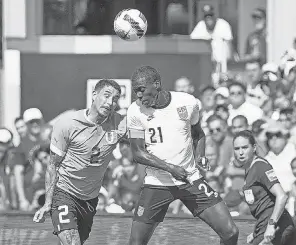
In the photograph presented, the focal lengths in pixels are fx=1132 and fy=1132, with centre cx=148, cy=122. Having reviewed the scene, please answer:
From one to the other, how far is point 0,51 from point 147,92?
31.8ft

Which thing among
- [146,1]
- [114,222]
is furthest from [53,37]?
[114,222]

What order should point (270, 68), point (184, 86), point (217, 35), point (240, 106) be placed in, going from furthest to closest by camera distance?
point (217, 35)
point (270, 68)
point (184, 86)
point (240, 106)

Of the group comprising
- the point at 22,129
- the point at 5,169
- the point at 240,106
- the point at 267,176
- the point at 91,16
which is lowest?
the point at 5,169

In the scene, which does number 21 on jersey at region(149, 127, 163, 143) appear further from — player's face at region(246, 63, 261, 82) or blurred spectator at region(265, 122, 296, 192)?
player's face at region(246, 63, 261, 82)

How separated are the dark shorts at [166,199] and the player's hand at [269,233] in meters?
0.54

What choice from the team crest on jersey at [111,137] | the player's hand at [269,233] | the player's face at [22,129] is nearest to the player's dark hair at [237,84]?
the player's face at [22,129]

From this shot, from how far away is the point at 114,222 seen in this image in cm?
1380

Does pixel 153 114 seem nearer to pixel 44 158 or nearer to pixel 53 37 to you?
pixel 44 158

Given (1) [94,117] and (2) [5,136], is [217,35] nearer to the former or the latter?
(2) [5,136]

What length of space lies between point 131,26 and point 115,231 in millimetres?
2801

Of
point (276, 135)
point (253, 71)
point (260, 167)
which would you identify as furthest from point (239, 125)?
point (260, 167)

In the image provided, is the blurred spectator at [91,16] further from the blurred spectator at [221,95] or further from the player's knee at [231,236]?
the player's knee at [231,236]

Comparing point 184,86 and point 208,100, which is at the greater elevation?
point 184,86

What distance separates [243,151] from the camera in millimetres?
9633
